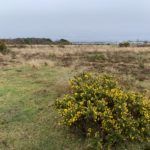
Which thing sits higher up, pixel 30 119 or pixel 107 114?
pixel 107 114

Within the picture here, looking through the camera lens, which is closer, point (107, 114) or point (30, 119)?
point (107, 114)

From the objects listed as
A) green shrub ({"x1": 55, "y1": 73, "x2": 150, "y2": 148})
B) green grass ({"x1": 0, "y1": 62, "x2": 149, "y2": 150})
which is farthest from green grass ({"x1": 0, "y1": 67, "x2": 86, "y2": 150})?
green shrub ({"x1": 55, "y1": 73, "x2": 150, "y2": 148})

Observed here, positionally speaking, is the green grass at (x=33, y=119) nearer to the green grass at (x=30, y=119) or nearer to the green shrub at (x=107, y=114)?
the green grass at (x=30, y=119)

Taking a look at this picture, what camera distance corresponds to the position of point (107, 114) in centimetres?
763

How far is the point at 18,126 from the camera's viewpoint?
8.78 meters

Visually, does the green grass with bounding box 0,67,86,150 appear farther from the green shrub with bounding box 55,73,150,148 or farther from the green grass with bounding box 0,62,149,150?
the green shrub with bounding box 55,73,150,148

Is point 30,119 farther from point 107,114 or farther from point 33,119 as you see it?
point 107,114

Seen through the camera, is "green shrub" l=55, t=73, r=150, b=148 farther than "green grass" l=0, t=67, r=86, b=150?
No

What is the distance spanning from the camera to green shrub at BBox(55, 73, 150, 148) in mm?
7500

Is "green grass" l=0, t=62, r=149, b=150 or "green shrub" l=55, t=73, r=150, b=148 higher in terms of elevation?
"green shrub" l=55, t=73, r=150, b=148

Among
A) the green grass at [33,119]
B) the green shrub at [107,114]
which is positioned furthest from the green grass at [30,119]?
the green shrub at [107,114]

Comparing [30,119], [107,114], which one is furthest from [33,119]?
[107,114]

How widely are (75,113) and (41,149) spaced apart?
1.02 m

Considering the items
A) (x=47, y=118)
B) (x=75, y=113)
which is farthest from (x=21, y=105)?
(x=75, y=113)
